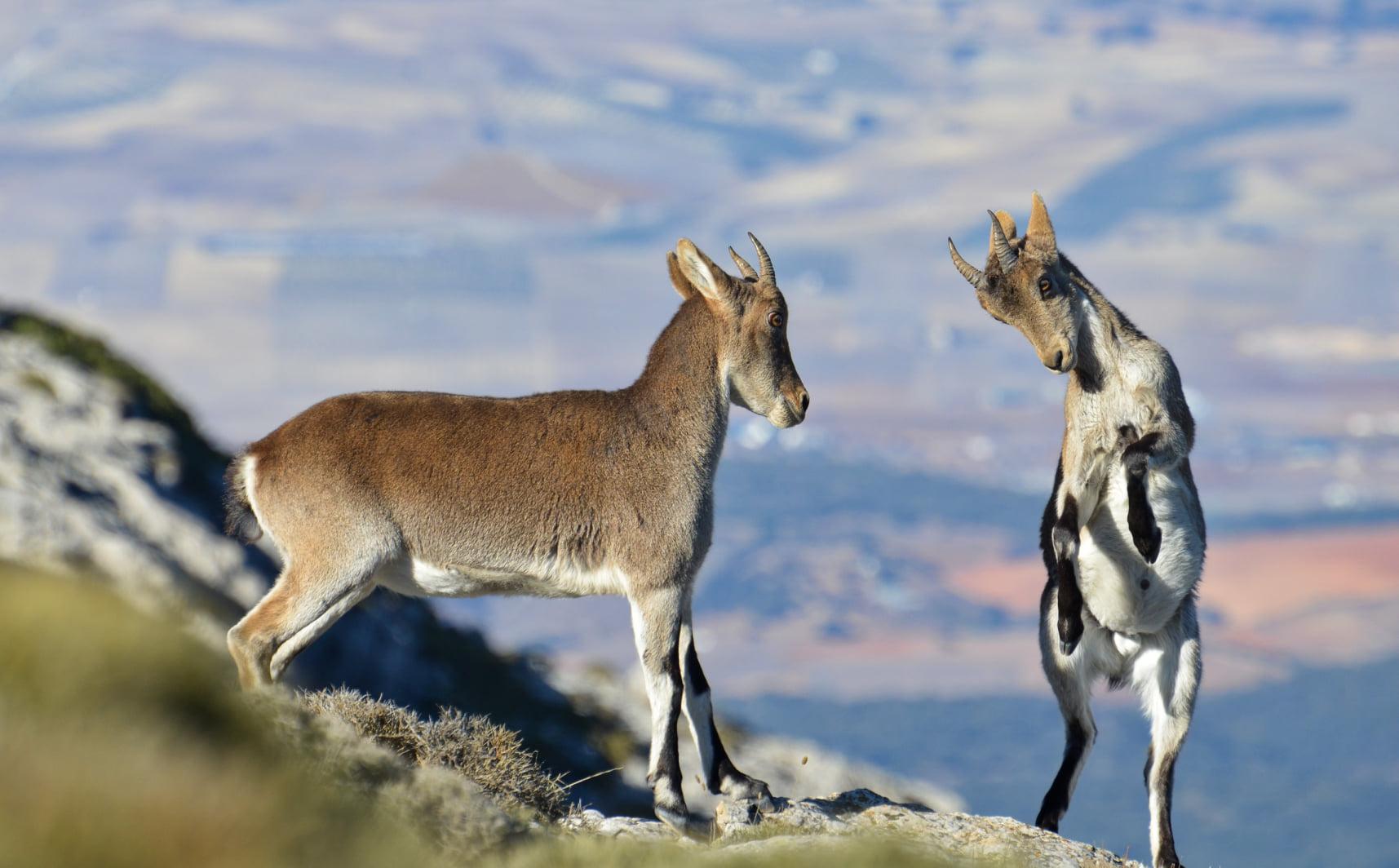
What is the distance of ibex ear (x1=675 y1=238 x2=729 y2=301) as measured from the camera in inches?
506

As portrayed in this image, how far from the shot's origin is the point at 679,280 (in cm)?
1357

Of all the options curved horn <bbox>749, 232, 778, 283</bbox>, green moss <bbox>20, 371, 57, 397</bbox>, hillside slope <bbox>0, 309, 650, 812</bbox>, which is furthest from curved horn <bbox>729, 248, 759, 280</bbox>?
green moss <bbox>20, 371, 57, 397</bbox>

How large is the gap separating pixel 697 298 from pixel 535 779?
4.12 m

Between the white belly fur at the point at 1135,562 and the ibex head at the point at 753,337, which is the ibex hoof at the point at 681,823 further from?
the white belly fur at the point at 1135,562

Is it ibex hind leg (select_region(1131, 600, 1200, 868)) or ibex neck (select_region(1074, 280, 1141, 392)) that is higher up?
ibex neck (select_region(1074, 280, 1141, 392))

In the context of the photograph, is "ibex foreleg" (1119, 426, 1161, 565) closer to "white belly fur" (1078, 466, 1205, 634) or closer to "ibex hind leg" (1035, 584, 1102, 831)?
"white belly fur" (1078, 466, 1205, 634)

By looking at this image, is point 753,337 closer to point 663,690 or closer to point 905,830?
point 663,690

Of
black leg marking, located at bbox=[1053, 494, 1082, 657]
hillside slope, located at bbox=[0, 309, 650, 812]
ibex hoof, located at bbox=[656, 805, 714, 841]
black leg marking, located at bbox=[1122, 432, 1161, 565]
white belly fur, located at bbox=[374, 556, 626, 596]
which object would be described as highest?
black leg marking, located at bbox=[1122, 432, 1161, 565]

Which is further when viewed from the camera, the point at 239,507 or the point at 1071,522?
the point at 1071,522

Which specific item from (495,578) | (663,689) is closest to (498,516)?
(495,578)

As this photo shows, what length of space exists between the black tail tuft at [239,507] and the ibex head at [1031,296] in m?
5.96

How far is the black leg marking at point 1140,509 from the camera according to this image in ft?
41.5

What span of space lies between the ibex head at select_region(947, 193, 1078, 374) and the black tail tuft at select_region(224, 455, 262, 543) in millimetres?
5961

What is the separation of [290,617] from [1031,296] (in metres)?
6.40
